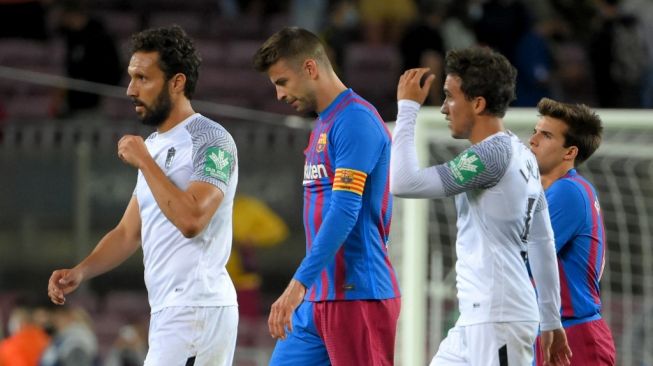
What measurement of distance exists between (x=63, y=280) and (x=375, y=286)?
1169 mm

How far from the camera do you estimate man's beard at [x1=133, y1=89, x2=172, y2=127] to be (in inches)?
202

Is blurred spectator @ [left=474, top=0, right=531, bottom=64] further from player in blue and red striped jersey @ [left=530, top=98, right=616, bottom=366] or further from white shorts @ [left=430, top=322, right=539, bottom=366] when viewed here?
white shorts @ [left=430, top=322, right=539, bottom=366]

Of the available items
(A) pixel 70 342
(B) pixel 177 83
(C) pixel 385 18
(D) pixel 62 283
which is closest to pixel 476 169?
(B) pixel 177 83

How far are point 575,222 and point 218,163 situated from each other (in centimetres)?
154

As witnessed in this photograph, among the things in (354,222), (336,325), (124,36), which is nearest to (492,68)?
(354,222)

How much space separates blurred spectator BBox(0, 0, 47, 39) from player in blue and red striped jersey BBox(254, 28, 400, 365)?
9.05 m

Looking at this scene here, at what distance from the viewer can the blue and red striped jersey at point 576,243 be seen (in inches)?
222

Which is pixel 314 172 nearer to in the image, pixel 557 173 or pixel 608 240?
pixel 557 173

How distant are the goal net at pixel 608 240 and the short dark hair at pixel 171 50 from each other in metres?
2.74

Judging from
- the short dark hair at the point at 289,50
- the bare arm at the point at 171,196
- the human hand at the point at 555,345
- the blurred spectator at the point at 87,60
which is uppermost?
the blurred spectator at the point at 87,60

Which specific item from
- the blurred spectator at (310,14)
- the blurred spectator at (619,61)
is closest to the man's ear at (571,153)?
the blurred spectator at (619,61)

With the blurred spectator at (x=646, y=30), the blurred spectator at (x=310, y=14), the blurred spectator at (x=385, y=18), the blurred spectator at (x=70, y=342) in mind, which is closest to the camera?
the blurred spectator at (x=70, y=342)

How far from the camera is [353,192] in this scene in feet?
16.4

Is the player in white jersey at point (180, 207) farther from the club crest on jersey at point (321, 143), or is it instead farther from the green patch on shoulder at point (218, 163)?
the club crest on jersey at point (321, 143)
